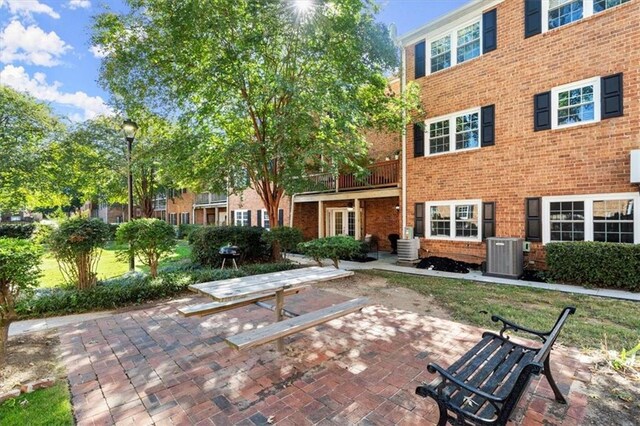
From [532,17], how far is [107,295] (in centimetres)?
1350

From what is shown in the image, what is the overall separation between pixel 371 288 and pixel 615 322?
4.55m

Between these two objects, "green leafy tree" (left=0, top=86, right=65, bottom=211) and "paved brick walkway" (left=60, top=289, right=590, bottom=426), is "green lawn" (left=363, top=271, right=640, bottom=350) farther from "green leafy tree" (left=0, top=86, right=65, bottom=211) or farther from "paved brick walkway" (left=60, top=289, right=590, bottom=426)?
"green leafy tree" (left=0, top=86, right=65, bottom=211)

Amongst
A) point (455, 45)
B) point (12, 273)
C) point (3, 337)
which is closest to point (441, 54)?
point (455, 45)

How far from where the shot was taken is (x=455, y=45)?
11.3 metres

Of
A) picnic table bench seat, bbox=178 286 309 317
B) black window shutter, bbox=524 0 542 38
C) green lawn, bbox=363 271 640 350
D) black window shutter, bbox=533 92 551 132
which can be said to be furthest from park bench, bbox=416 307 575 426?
black window shutter, bbox=524 0 542 38

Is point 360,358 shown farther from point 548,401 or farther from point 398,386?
point 548,401

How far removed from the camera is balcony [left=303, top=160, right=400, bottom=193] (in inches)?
517

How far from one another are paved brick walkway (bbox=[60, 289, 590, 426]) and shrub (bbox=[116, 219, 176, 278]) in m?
2.61

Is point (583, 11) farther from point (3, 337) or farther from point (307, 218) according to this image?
point (307, 218)

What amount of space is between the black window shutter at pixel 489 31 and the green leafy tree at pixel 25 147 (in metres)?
20.3

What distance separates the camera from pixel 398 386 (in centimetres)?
327

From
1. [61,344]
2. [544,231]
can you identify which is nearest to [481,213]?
[544,231]

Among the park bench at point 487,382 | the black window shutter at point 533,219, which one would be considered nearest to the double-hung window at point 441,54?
the black window shutter at point 533,219

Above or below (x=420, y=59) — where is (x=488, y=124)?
below
